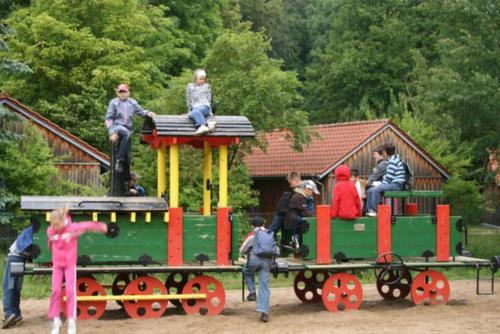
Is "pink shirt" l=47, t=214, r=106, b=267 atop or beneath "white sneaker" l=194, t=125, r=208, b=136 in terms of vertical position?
beneath

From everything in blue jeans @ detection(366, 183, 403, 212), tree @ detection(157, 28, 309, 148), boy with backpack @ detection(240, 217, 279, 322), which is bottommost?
boy with backpack @ detection(240, 217, 279, 322)

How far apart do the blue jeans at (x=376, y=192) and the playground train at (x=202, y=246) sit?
0.79 ft

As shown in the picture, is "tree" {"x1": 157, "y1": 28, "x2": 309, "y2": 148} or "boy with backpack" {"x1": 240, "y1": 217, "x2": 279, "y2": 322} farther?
"tree" {"x1": 157, "y1": 28, "x2": 309, "y2": 148}

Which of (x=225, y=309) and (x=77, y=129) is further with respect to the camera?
(x=77, y=129)

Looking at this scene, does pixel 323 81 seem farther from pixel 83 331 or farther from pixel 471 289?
pixel 83 331

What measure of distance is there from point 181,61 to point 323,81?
54.1 ft

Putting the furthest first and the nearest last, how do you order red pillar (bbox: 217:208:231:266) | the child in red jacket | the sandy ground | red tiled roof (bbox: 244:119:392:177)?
red tiled roof (bbox: 244:119:392:177), the child in red jacket, red pillar (bbox: 217:208:231:266), the sandy ground

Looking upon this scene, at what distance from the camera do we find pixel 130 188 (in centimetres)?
1675

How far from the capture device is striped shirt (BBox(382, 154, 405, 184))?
677 inches

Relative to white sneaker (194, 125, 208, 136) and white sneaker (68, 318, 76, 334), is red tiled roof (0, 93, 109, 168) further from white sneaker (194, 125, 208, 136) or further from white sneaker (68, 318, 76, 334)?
white sneaker (68, 318, 76, 334)

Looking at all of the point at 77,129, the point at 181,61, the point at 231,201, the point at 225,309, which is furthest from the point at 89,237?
the point at 181,61

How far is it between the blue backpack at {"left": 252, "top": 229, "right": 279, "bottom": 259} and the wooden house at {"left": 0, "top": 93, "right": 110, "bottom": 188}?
51.8ft

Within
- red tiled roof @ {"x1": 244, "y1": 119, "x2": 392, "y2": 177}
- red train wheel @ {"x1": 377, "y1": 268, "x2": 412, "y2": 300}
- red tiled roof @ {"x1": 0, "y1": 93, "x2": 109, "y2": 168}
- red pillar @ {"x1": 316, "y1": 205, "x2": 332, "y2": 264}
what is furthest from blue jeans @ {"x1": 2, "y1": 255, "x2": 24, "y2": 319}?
red tiled roof @ {"x1": 244, "y1": 119, "x2": 392, "y2": 177}

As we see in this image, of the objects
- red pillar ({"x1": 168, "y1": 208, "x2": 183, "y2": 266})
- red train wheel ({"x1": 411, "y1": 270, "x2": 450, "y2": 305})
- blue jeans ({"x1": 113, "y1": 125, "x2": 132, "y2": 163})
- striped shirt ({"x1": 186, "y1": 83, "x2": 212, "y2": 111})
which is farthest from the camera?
red train wheel ({"x1": 411, "y1": 270, "x2": 450, "y2": 305})
